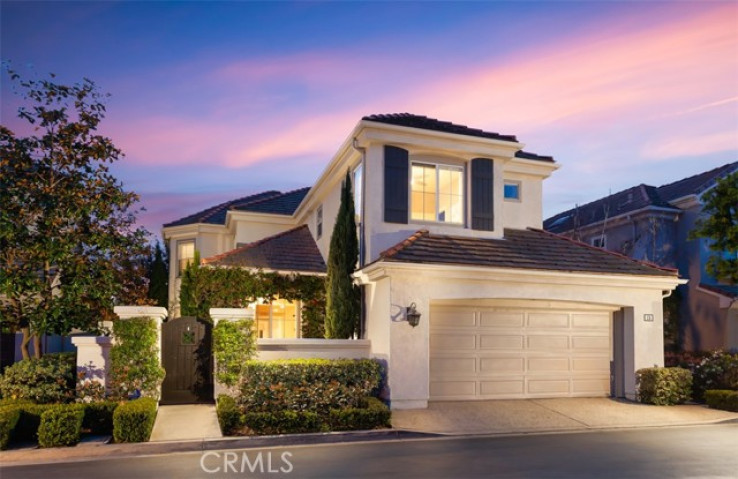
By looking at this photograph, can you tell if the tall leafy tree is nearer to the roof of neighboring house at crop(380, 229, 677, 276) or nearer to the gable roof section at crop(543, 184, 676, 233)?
the roof of neighboring house at crop(380, 229, 677, 276)

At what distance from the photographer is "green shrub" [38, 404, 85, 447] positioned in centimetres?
946

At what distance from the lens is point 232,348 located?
12.3 meters

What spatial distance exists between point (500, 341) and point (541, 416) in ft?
7.72

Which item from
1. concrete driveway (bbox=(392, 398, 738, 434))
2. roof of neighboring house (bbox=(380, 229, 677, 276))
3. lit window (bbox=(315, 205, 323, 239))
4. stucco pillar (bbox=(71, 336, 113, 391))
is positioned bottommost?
concrete driveway (bbox=(392, 398, 738, 434))

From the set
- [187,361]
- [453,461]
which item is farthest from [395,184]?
[453,461]

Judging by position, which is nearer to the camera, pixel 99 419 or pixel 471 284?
pixel 99 419

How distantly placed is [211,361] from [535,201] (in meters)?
10.9

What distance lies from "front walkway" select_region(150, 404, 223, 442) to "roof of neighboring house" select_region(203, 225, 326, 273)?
4746 mm

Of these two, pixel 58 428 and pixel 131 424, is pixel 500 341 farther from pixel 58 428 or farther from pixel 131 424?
pixel 58 428

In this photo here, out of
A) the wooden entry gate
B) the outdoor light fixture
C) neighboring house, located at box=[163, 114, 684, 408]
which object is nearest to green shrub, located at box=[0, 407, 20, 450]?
the wooden entry gate

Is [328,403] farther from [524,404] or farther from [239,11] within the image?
[239,11]

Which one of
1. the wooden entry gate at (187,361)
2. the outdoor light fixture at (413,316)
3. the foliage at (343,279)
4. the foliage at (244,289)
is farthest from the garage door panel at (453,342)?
the wooden entry gate at (187,361)

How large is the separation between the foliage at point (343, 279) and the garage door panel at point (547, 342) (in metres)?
4.45

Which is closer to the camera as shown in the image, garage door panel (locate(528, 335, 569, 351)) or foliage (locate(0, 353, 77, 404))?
foliage (locate(0, 353, 77, 404))
